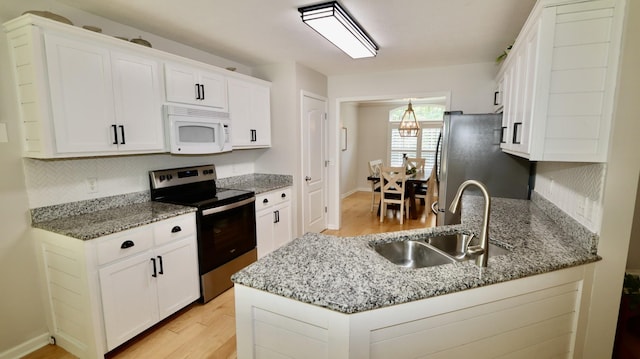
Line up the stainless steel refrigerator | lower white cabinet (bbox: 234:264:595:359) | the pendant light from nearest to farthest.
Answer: lower white cabinet (bbox: 234:264:595:359) < the stainless steel refrigerator < the pendant light

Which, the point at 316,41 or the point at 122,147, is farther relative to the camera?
the point at 316,41

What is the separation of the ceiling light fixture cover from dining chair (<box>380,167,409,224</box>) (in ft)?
8.48

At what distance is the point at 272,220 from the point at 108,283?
5.90ft

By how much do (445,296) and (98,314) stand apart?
2.09 m

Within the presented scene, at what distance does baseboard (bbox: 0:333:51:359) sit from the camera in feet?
6.51

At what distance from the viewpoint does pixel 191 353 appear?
207cm

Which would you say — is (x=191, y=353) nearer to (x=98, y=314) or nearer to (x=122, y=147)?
(x=98, y=314)


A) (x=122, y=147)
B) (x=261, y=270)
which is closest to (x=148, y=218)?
(x=122, y=147)

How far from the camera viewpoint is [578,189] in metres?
1.73

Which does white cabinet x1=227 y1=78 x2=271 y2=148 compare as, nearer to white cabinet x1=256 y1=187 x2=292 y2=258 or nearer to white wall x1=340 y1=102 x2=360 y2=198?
white cabinet x1=256 y1=187 x2=292 y2=258

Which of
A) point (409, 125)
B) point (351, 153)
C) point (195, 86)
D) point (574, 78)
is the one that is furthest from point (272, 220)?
point (351, 153)

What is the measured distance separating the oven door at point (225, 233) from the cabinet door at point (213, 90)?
40.4 inches

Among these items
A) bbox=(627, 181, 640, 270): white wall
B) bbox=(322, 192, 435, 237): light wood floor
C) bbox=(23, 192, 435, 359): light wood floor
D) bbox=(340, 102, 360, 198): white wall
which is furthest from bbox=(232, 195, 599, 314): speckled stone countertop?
bbox=(340, 102, 360, 198): white wall

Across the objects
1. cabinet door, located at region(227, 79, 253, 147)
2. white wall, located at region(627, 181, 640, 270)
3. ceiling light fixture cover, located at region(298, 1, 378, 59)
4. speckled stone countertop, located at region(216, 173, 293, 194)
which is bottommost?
white wall, located at region(627, 181, 640, 270)
